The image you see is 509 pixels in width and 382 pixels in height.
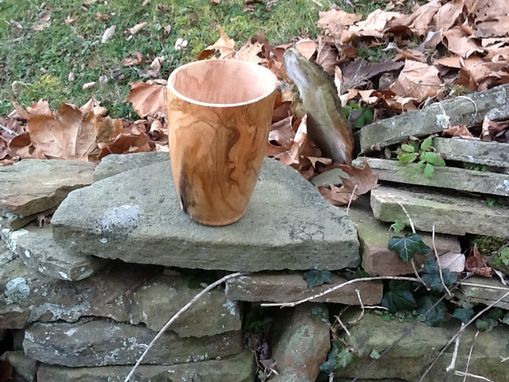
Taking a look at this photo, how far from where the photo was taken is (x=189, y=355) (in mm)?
2059

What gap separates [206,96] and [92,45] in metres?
1.92

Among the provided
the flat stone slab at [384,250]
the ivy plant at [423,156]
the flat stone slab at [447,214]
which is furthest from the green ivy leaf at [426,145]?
the flat stone slab at [384,250]

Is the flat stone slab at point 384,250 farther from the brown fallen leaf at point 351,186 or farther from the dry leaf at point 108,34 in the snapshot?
the dry leaf at point 108,34

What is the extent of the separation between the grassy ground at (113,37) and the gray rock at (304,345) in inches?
57.4

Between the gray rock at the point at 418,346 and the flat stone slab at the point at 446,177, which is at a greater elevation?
the flat stone slab at the point at 446,177

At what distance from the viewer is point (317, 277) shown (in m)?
1.95

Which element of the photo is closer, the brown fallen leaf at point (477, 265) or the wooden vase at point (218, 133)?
the wooden vase at point (218, 133)

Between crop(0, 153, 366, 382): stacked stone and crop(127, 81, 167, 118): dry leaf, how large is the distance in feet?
2.79

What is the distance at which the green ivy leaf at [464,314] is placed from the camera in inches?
77.3

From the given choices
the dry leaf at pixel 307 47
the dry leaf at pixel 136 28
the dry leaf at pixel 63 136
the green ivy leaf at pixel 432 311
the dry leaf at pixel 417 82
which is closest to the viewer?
the green ivy leaf at pixel 432 311

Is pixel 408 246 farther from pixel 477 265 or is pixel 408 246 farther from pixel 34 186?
pixel 34 186

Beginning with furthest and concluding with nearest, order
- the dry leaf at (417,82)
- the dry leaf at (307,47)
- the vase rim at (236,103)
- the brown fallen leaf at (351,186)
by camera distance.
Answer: the dry leaf at (307,47) → the dry leaf at (417,82) → the brown fallen leaf at (351,186) → the vase rim at (236,103)

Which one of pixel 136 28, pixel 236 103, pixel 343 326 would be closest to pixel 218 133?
pixel 236 103

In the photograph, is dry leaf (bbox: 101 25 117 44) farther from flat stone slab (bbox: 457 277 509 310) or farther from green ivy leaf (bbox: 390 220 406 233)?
flat stone slab (bbox: 457 277 509 310)
